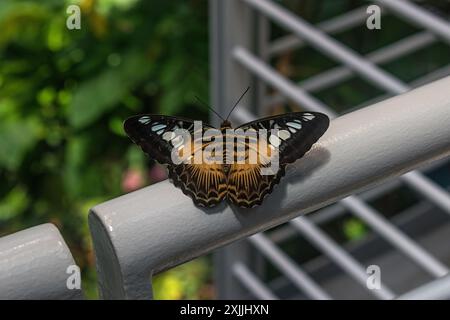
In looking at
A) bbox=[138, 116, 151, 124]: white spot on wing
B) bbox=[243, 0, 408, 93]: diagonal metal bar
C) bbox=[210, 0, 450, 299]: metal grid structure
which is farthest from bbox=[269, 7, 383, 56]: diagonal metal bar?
bbox=[138, 116, 151, 124]: white spot on wing

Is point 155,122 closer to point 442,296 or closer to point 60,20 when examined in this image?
point 442,296

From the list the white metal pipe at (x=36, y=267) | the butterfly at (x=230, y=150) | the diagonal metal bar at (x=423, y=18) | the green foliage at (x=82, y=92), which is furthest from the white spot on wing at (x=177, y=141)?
the green foliage at (x=82, y=92)

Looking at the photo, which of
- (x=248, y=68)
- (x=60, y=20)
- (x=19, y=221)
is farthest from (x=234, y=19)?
(x=19, y=221)

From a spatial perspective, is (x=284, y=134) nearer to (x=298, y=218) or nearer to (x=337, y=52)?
(x=337, y=52)

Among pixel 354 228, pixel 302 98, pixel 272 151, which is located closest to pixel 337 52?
pixel 302 98

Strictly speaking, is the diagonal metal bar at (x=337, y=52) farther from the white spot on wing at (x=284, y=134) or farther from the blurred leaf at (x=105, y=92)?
the white spot on wing at (x=284, y=134)

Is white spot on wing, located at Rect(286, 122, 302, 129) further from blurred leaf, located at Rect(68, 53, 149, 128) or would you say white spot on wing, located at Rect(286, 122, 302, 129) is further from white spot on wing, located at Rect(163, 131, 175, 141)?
blurred leaf, located at Rect(68, 53, 149, 128)
